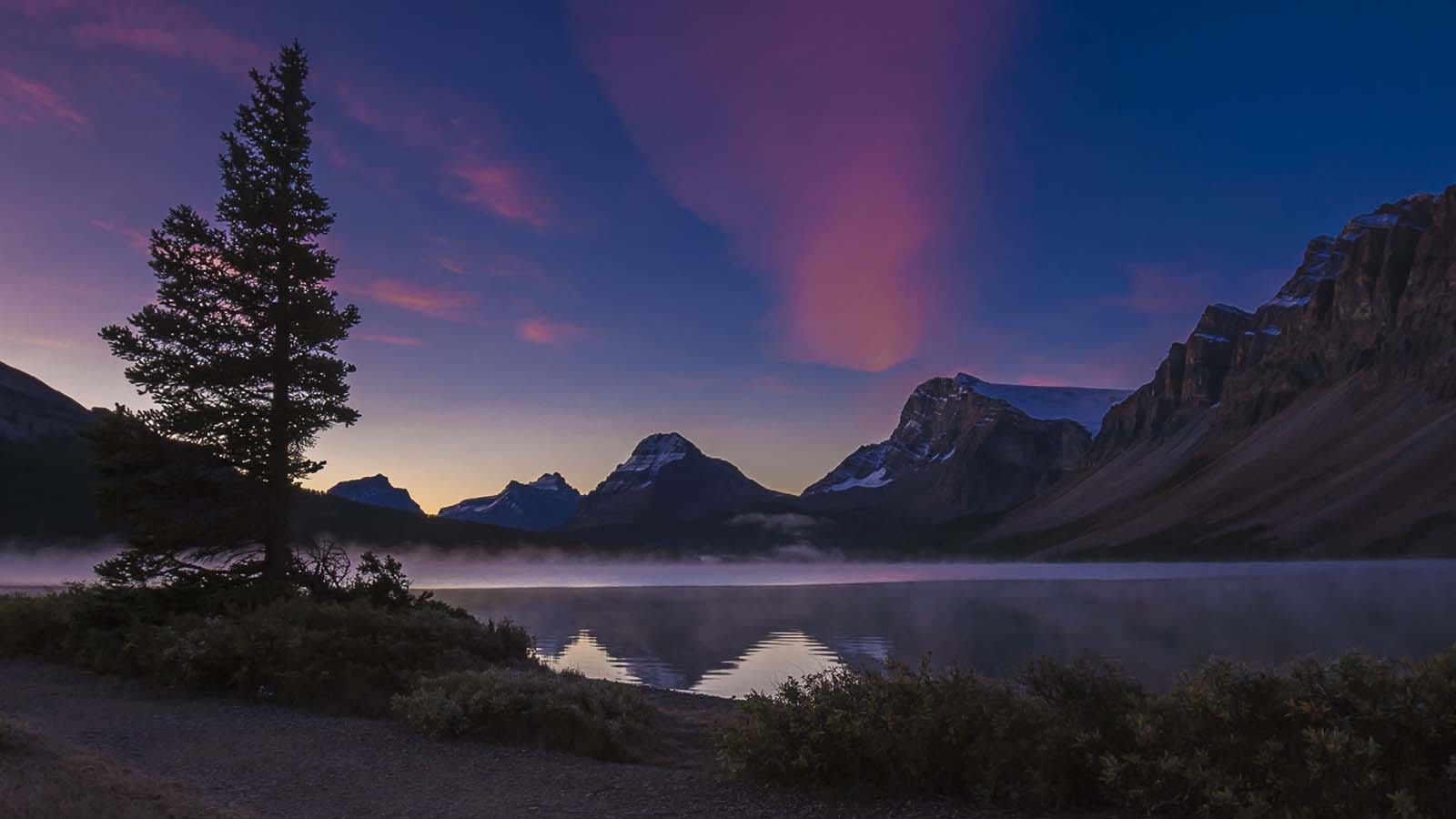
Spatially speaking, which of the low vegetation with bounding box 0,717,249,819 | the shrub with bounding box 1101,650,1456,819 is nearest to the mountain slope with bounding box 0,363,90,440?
the low vegetation with bounding box 0,717,249,819

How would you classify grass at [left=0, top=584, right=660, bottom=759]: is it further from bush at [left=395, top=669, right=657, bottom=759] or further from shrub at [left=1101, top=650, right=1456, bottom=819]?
shrub at [left=1101, top=650, right=1456, bottom=819]

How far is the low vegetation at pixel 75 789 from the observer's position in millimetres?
8688

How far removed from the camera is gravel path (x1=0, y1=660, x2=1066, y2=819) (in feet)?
36.7

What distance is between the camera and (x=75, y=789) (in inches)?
373

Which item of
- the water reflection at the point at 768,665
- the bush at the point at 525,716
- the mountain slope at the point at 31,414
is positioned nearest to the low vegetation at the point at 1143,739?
the bush at the point at 525,716

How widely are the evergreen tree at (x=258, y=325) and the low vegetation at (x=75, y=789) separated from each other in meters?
14.1

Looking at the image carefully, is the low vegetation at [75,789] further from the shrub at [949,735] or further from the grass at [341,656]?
the shrub at [949,735]

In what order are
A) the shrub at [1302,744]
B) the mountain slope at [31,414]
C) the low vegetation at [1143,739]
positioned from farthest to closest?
the mountain slope at [31,414], the low vegetation at [1143,739], the shrub at [1302,744]

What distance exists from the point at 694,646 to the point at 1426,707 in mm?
30459

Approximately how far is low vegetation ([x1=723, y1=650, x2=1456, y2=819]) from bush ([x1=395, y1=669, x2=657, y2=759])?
113 inches

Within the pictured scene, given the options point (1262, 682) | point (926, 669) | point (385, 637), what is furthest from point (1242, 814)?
point (385, 637)

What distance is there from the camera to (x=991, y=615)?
55.8 meters

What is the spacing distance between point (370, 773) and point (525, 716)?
2919mm

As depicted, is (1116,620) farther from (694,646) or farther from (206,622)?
(206,622)
